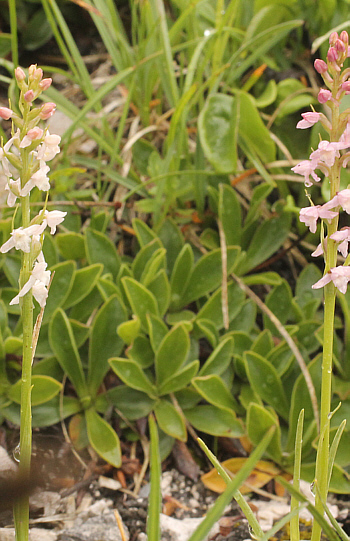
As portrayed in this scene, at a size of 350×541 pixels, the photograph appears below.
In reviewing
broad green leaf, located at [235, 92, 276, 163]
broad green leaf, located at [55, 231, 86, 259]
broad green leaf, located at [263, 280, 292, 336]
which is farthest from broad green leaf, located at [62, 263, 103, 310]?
broad green leaf, located at [235, 92, 276, 163]

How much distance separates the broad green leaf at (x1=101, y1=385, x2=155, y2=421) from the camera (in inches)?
71.2

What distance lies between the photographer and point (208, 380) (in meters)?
1.72

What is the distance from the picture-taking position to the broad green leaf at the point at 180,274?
201 centimetres

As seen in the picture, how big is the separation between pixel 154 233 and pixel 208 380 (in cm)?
67

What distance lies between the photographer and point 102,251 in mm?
2043

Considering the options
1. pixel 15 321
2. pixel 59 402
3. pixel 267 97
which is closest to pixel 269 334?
pixel 59 402

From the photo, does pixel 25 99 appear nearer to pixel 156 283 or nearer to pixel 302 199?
pixel 156 283

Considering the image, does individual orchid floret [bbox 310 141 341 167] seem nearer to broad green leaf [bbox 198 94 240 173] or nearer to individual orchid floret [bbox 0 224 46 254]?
individual orchid floret [bbox 0 224 46 254]

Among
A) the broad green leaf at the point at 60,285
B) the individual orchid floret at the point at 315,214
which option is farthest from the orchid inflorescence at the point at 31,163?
the broad green leaf at the point at 60,285

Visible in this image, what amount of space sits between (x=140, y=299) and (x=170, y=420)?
1.36 ft

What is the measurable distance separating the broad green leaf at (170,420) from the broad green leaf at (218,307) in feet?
1.15

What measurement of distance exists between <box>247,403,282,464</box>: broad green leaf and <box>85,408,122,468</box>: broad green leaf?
16.2 inches

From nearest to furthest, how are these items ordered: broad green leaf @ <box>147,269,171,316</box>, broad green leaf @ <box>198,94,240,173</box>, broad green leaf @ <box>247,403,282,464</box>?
broad green leaf @ <box>247,403,282,464</box>
broad green leaf @ <box>147,269,171,316</box>
broad green leaf @ <box>198,94,240,173</box>

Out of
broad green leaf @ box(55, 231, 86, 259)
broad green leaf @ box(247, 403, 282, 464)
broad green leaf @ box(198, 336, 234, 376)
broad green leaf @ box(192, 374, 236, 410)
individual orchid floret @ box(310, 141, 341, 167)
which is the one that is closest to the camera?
individual orchid floret @ box(310, 141, 341, 167)
